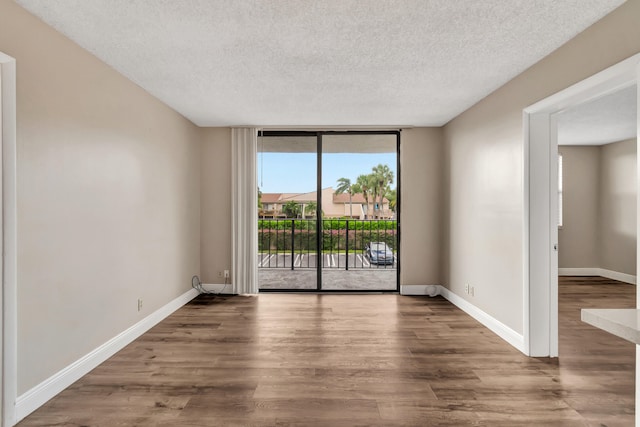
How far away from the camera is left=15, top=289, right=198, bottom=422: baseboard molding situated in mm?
1983

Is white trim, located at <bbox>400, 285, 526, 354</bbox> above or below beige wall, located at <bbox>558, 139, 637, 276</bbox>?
below

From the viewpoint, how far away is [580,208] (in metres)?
6.11

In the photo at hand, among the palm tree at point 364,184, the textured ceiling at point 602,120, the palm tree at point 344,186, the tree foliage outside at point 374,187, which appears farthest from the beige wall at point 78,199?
the textured ceiling at point 602,120

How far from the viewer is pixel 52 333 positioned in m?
2.17

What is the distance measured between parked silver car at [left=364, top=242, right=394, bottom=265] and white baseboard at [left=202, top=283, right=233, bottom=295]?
248cm

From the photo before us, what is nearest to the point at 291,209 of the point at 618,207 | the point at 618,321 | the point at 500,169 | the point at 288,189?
the point at 288,189

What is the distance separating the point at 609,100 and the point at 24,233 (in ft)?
17.8

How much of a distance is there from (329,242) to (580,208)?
4562mm

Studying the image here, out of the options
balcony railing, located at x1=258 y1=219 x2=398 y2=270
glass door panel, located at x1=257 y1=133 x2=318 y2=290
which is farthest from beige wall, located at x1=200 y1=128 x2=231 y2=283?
balcony railing, located at x1=258 y1=219 x2=398 y2=270

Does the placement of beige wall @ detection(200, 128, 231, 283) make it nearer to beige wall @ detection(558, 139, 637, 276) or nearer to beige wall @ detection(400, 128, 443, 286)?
beige wall @ detection(400, 128, 443, 286)

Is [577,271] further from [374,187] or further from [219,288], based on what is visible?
[219,288]

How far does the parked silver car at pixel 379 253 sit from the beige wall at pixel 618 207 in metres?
3.77

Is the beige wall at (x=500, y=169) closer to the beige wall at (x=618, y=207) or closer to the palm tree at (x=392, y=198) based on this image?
the palm tree at (x=392, y=198)

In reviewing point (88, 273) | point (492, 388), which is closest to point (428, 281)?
point (492, 388)
